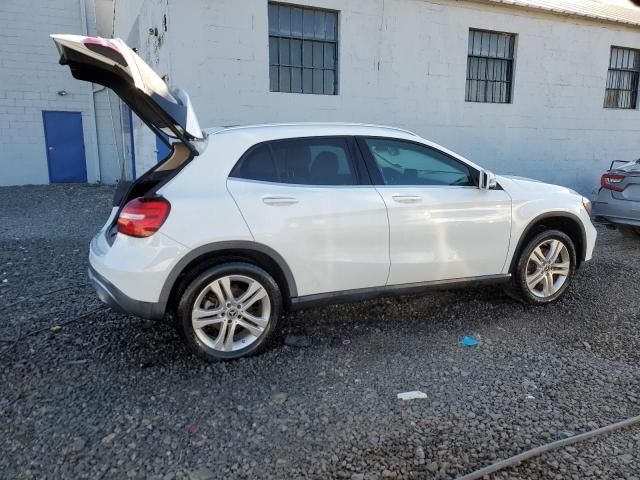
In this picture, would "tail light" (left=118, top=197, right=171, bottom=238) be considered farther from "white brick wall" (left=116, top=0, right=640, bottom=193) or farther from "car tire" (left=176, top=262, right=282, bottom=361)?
"white brick wall" (left=116, top=0, right=640, bottom=193)

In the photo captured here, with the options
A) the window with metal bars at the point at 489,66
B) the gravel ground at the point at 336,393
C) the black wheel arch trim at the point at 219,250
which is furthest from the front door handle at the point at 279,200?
the window with metal bars at the point at 489,66

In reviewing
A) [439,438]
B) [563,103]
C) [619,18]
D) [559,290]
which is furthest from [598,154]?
[439,438]

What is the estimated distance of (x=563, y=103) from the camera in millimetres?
11273

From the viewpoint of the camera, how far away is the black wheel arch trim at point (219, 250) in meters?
3.25

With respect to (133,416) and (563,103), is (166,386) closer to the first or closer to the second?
(133,416)

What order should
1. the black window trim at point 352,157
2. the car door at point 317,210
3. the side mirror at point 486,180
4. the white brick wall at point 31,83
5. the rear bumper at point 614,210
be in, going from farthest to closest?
the white brick wall at point 31,83 → the rear bumper at point 614,210 → the side mirror at point 486,180 → the black window trim at point 352,157 → the car door at point 317,210

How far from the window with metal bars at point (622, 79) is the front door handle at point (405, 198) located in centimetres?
1059

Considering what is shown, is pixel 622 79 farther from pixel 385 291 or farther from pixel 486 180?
pixel 385 291

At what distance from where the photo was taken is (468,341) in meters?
3.86

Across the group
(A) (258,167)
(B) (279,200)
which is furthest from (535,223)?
(A) (258,167)

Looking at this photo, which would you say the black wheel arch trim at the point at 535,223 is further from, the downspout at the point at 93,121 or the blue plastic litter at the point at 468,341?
the downspout at the point at 93,121

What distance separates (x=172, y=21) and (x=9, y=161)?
9931mm

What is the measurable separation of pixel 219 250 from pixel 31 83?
47.6ft

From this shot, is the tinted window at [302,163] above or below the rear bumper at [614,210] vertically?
above
